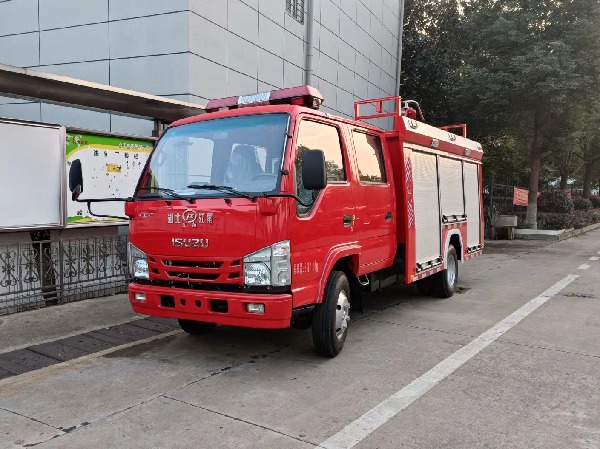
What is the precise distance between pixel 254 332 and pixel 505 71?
51.1ft

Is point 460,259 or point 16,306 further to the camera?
point 460,259

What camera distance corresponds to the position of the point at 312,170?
4.34 m

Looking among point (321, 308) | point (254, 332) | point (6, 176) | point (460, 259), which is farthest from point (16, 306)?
point (460, 259)

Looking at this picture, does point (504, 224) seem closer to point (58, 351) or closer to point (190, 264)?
point (190, 264)

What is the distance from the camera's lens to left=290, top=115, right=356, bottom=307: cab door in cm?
455

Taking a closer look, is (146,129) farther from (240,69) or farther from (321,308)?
(321,308)

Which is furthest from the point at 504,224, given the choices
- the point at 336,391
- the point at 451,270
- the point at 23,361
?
the point at 23,361

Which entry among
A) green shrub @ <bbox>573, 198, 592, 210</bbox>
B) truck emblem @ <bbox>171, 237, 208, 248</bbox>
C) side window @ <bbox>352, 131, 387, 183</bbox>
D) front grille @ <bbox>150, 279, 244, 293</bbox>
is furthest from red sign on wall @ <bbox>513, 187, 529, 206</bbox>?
truck emblem @ <bbox>171, 237, 208, 248</bbox>

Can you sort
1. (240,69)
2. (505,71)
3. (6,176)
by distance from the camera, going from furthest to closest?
A: 1. (505,71)
2. (240,69)
3. (6,176)

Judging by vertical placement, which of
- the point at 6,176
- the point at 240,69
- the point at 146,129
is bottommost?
the point at 6,176

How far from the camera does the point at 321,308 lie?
4938mm

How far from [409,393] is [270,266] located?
155 cm

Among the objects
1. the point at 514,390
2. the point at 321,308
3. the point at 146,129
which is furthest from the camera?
the point at 146,129

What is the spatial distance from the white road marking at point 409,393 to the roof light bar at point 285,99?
2.85 meters
